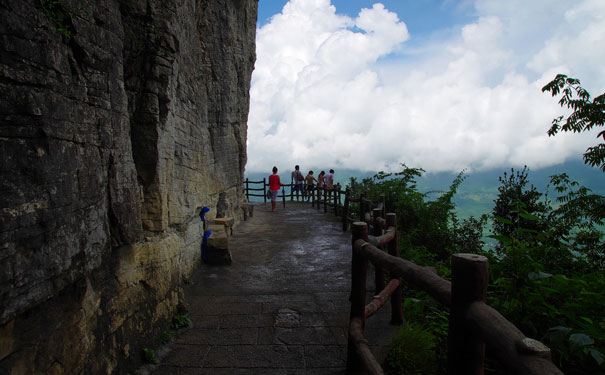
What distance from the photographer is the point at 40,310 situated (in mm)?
1934

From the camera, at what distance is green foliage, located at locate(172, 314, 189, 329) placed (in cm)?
360

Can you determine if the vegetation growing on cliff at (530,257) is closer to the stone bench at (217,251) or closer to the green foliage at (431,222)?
the green foliage at (431,222)

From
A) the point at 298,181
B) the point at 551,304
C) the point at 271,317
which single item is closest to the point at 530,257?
the point at 551,304

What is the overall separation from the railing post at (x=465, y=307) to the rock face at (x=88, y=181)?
6.87ft

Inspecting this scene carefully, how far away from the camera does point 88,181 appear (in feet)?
7.68

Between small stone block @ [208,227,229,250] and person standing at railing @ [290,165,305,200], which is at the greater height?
person standing at railing @ [290,165,305,200]

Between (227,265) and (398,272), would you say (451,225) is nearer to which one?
(227,265)

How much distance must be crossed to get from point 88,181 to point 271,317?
241 centimetres

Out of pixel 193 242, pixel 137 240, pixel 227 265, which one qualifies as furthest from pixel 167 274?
pixel 227 265

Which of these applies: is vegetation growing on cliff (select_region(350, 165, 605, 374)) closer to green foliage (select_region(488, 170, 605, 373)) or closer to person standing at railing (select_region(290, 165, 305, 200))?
green foliage (select_region(488, 170, 605, 373))

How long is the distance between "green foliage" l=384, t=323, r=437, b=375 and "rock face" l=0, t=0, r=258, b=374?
86.1 inches

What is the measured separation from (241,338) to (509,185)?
29.7ft

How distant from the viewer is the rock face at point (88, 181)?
1.74 m

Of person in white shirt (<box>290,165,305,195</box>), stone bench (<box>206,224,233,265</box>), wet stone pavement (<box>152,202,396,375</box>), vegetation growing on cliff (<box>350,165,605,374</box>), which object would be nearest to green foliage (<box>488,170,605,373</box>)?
vegetation growing on cliff (<box>350,165,605,374</box>)
